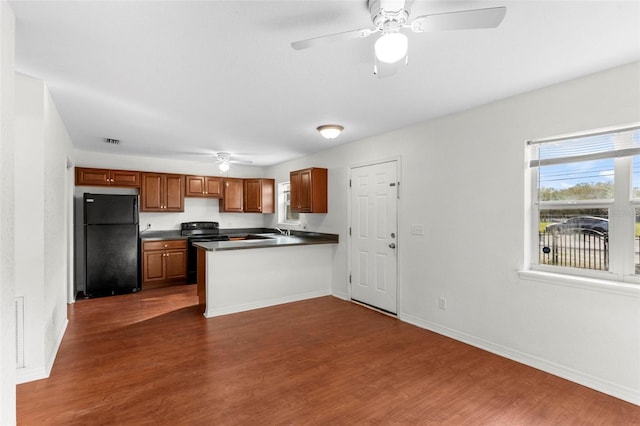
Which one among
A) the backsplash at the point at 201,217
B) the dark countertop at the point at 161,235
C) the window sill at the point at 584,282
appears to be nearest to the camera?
the window sill at the point at 584,282

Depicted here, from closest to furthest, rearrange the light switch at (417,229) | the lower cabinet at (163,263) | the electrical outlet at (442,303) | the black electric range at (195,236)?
1. the electrical outlet at (442,303)
2. the light switch at (417,229)
3. the lower cabinet at (163,263)
4. the black electric range at (195,236)

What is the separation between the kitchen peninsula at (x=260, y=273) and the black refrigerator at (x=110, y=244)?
153 cm

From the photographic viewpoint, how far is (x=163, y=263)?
18.6 feet

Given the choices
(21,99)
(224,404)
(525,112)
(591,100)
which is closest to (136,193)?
(21,99)

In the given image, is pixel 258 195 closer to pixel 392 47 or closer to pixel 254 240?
pixel 254 240

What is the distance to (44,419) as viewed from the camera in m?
2.05

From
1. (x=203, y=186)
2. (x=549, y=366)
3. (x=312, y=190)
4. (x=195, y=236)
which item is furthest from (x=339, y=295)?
(x=203, y=186)

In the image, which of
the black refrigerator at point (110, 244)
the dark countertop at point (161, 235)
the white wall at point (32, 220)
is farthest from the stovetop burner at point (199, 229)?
the white wall at point (32, 220)

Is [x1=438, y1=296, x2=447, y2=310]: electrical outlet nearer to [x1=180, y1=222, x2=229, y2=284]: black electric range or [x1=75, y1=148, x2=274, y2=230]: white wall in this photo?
[x1=180, y1=222, x2=229, y2=284]: black electric range

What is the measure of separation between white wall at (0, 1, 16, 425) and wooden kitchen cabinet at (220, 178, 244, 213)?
4.94 metres

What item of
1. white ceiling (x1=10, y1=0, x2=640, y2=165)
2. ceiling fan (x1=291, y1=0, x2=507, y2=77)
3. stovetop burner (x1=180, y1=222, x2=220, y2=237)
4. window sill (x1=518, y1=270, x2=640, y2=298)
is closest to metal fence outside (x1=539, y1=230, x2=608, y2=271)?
Answer: window sill (x1=518, y1=270, x2=640, y2=298)

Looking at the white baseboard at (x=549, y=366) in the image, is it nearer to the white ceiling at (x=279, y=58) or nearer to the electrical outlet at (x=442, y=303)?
the electrical outlet at (x=442, y=303)

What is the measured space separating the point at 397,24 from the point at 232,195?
18.9 feet

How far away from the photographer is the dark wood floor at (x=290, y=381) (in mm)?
2096
